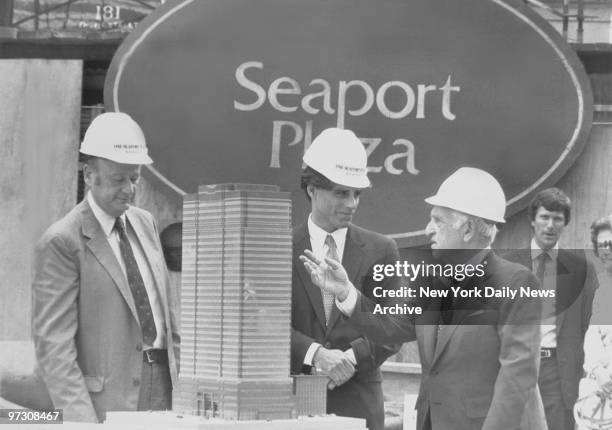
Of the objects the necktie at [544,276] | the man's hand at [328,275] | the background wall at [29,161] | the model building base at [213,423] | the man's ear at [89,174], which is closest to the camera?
the model building base at [213,423]

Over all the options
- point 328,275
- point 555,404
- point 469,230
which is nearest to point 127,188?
point 469,230

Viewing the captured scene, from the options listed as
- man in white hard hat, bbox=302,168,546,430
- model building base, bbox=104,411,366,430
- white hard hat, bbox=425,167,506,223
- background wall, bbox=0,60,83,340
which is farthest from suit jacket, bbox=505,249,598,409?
model building base, bbox=104,411,366,430

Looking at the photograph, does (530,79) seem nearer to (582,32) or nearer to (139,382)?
(582,32)

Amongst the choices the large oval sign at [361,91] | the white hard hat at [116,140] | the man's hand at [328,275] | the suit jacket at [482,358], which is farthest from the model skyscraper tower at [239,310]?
the large oval sign at [361,91]

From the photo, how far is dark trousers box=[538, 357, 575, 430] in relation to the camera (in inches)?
152

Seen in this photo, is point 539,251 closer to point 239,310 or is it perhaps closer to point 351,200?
point 351,200

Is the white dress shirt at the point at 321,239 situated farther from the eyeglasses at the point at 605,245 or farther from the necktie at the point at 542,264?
the eyeglasses at the point at 605,245

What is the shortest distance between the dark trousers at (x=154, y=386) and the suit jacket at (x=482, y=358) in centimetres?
42

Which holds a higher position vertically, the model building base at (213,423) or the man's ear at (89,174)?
the man's ear at (89,174)

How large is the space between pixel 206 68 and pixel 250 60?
0.12 metres

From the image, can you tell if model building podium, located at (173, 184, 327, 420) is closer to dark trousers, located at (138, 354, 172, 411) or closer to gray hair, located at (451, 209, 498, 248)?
dark trousers, located at (138, 354, 172, 411)

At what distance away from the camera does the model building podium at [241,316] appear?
7.66ft

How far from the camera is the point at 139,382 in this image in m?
3.32

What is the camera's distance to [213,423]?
228 cm
